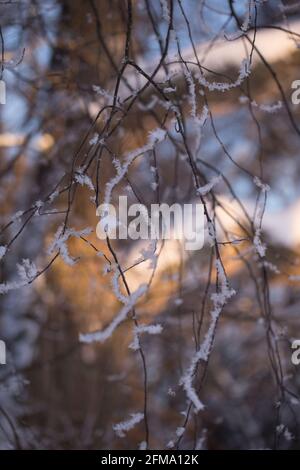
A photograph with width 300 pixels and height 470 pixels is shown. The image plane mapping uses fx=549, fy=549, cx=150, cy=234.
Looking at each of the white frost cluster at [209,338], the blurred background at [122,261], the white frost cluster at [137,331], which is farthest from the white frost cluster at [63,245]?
the blurred background at [122,261]

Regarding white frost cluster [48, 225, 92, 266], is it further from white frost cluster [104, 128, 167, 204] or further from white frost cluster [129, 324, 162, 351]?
white frost cluster [129, 324, 162, 351]

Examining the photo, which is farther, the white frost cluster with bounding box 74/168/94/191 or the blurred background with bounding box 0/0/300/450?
the blurred background with bounding box 0/0/300/450

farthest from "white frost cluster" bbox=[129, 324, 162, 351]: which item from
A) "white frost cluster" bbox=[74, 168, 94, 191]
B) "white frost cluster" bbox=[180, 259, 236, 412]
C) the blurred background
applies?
the blurred background

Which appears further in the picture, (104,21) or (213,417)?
(213,417)

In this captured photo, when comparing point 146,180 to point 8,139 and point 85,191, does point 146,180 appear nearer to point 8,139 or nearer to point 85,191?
point 85,191

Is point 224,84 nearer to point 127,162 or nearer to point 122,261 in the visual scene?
point 127,162

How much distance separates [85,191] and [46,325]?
3.10 feet

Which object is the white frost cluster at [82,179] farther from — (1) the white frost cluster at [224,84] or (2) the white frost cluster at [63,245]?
(1) the white frost cluster at [224,84]

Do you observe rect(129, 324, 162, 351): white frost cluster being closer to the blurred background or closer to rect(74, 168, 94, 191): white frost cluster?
rect(74, 168, 94, 191): white frost cluster

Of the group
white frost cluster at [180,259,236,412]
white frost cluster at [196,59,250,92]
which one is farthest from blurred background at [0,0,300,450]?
white frost cluster at [180,259,236,412]

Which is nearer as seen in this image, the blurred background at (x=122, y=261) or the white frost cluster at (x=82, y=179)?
the white frost cluster at (x=82, y=179)

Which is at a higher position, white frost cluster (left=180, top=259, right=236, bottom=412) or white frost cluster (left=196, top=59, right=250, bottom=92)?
white frost cluster (left=196, top=59, right=250, bottom=92)

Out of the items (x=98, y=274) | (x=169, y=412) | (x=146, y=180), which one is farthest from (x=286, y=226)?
(x=169, y=412)

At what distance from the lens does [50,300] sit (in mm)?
3637
